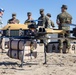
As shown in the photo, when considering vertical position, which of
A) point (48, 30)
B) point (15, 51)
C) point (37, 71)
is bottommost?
point (37, 71)

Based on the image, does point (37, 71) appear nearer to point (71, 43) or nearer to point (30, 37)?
point (30, 37)

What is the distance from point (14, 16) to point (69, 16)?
266cm

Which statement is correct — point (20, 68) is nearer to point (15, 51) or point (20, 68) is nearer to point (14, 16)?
point (15, 51)

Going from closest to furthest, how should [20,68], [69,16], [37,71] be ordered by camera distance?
[37,71], [20,68], [69,16]

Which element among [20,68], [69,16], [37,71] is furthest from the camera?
[69,16]

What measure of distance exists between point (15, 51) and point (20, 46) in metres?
0.27

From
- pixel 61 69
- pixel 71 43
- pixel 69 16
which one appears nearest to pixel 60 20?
pixel 69 16

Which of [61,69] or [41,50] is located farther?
[41,50]

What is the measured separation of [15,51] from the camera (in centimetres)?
904

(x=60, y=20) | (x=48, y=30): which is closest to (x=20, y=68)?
(x=48, y=30)

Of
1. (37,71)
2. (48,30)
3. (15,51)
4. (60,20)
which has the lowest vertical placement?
(37,71)

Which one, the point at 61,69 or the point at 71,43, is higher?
the point at 71,43

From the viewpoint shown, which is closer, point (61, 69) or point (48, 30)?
point (61, 69)

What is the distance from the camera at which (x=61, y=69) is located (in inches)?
329
